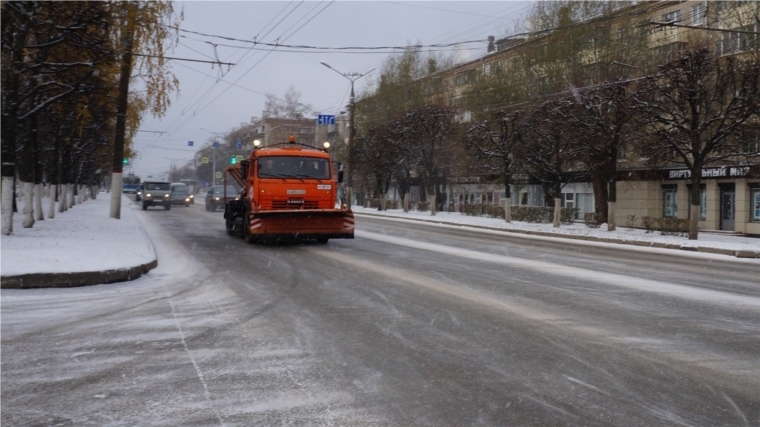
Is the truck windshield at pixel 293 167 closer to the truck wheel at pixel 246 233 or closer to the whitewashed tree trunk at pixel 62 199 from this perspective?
the truck wheel at pixel 246 233

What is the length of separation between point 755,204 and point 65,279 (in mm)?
36130

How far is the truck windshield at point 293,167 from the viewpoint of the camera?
20.1 meters

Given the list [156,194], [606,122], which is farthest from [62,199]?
[606,122]

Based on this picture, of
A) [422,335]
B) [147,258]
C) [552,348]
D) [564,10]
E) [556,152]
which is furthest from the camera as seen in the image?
[564,10]

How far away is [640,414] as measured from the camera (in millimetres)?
4949

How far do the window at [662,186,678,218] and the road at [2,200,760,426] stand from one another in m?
31.7

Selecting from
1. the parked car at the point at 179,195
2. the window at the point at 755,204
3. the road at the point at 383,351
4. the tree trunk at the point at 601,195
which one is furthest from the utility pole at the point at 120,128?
the window at the point at 755,204

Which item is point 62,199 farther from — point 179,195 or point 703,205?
point 703,205

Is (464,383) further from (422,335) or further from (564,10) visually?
(564,10)

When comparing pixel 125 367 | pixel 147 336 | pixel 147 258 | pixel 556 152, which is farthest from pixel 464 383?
pixel 556 152

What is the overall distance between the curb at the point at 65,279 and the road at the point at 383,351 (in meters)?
0.33

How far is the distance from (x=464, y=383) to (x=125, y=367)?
113 inches

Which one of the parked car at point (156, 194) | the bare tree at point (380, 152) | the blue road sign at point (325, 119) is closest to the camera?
the parked car at point (156, 194)

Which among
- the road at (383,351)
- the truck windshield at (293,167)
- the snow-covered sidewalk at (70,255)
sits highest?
the truck windshield at (293,167)
